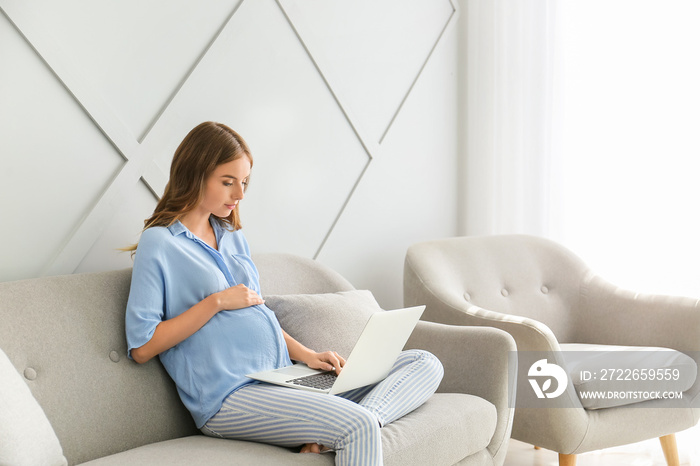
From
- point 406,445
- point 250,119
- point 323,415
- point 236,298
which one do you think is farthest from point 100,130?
point 406,445

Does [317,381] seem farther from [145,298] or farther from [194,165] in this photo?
[194,165]

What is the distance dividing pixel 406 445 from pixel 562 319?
1.37 metres

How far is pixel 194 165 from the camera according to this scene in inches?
68.8

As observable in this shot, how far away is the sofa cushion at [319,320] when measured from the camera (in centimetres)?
189

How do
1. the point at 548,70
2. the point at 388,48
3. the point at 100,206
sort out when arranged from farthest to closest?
the point at 548,70 → the point at 388,48 → the point at 100,206

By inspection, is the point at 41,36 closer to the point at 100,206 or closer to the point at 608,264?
the point at 100,206

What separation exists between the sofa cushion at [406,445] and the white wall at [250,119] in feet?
2.22

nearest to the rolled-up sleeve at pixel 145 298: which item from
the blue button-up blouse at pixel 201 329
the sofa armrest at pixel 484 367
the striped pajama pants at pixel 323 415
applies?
the blue button-up blouse at pixel 201 329

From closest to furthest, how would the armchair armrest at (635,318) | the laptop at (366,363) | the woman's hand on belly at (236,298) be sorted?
the laptop at (366,363) < the woman's hand on belly at (236,298) < the armchair armrest at (635,318)

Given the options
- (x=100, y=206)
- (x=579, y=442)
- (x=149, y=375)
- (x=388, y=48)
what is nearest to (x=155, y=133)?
(x=100, y=206)

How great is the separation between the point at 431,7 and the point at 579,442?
197cm

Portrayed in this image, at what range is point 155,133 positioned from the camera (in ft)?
6.63

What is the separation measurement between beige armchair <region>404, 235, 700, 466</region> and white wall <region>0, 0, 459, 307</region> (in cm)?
41

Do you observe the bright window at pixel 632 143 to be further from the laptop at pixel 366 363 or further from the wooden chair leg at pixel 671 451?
the laptop at pixel 366 363
